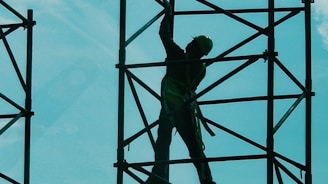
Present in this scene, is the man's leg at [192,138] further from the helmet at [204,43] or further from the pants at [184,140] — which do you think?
the helmet at [204,43]

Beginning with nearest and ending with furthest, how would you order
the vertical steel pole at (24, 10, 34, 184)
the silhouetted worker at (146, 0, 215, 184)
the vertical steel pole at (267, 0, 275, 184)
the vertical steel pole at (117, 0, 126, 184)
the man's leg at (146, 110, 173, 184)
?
1. the vertical steel pole at (267, 0, 275, 184)
2. the vertical steel pole at (117, 0, 126, 184)
3. the silhouetted worker at (146, 0, 215, 184)
4. the man's leg at (146, 110, 173, 184)
5. the vertical steel pole at (24, 10, 34, 184)

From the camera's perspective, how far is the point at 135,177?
18.5 metres

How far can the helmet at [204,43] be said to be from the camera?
62.6ft

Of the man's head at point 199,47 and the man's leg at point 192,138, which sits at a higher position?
the man's head at point 199,47

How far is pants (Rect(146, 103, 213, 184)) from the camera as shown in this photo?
18.6 metres

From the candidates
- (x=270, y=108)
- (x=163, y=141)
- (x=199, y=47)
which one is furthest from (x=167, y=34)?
(x=270, y=108)

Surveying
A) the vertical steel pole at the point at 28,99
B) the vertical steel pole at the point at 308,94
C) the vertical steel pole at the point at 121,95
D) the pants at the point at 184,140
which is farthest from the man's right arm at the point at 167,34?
the vertical steel pole at the point at 28,99

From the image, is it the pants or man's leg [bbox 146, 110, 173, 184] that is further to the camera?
man's leg [bbox 146, 110, 173, 184]

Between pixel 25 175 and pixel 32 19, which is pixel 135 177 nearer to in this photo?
pixel 25 175

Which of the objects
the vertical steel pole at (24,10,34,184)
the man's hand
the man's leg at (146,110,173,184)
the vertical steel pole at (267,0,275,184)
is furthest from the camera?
the vertical steel pole at (24,10,34,184)

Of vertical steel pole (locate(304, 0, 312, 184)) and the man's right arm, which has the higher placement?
the man's right arm

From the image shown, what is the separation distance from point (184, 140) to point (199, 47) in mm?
1317

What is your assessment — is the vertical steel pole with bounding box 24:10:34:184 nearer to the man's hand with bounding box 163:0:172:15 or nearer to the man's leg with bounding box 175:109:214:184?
the man's hand with bounding box 163:0:172:15

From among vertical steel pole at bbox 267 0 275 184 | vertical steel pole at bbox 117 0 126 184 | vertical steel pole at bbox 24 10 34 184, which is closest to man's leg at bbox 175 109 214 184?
vertical steel pole at bbox 117 0 126 184
